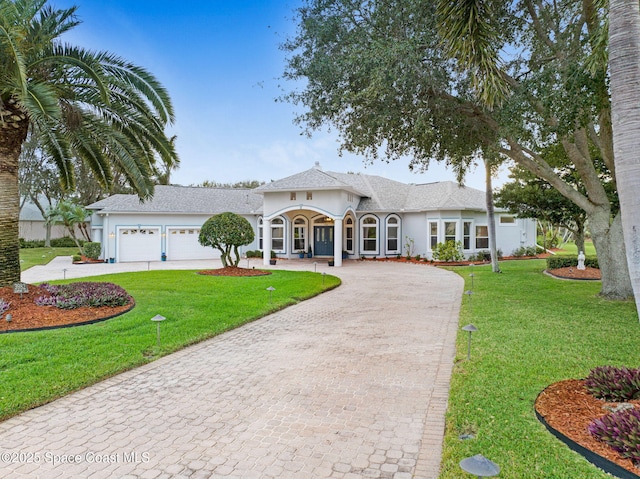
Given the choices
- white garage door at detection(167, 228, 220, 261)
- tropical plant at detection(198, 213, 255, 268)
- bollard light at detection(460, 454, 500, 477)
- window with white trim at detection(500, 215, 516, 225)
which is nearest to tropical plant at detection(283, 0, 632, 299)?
bollard light at detection(460, 454, 500, 477)

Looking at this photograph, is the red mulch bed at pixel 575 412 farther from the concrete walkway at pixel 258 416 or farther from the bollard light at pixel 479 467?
the bollard light at pixel 479 467

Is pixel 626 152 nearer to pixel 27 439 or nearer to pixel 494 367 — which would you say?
pixel 494 367

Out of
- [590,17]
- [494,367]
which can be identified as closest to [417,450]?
[494,367]

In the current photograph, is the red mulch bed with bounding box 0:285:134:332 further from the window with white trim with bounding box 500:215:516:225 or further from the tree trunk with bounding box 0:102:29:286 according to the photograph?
the window with white trim with bounding box 500:215:516:225

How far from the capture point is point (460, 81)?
10195 millimetres

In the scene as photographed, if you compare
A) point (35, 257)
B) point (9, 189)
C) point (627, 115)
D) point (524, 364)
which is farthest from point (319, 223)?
point (627, 115)

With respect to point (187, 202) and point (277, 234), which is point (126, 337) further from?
point (187, 202)

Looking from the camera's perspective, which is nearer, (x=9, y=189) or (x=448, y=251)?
(x=9, y=189)

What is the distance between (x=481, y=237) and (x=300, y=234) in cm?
1189

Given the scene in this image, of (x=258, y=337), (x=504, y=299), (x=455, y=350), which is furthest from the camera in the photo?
(x=504, y=299)

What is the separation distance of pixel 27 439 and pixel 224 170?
45.3 m

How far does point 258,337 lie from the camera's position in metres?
7.98

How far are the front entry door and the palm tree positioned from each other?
1594 centimetres

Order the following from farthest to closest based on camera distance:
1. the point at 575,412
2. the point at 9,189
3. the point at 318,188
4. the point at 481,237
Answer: the point at 481,237 < the point at 318,188 < the point at 9,189 < the point at 575,412
